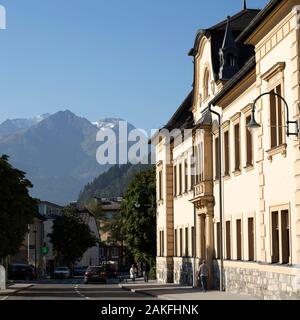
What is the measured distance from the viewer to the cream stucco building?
26203 millimetres

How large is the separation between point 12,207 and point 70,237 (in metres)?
64.6

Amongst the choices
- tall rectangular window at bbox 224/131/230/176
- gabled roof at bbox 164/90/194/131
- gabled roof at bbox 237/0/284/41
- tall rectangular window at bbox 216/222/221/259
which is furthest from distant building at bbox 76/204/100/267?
gabled roof at bbox 237/0/284/41

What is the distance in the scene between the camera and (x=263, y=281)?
2988 centimetres

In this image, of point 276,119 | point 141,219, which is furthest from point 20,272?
point 276,119

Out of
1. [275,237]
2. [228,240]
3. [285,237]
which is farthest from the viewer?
[228,240]

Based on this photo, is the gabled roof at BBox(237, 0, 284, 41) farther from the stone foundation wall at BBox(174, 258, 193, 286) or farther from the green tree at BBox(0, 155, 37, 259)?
the stone foundation wall at BBox(174, 258, 193, 286)

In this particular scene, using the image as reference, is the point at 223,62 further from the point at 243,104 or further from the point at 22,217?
the point at 22,217

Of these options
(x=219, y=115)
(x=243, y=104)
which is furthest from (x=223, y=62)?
(x=243, y=104)

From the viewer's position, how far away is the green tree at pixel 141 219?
70.6m

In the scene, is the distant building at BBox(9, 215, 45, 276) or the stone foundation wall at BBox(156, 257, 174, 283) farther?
the distant building at BBox(9, 215, 45, 276)

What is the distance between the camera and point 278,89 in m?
27.5

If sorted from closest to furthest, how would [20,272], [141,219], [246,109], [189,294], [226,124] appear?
[246,109]
[189,294]
[226,124]
[141,219]
[20,272]

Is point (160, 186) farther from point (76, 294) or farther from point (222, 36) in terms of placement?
point (76, 294)

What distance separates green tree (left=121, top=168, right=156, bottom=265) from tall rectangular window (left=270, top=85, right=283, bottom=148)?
4113 cm
